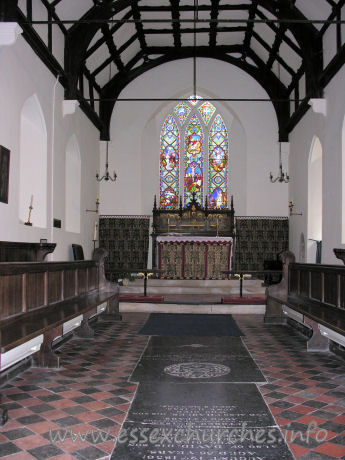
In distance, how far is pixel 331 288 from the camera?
5.80 m

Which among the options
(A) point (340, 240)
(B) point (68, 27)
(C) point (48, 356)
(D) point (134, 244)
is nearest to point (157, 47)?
(B) point (68, 27)

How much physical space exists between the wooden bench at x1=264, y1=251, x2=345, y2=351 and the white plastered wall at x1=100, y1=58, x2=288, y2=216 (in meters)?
7.26

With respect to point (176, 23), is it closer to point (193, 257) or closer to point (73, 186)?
point (73, 186)

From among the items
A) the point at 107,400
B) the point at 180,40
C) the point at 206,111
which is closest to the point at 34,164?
the point at 107,400

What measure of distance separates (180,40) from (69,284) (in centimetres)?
1051

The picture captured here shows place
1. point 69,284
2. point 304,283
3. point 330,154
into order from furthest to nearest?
point 330,154
point 304,283
point 69,284

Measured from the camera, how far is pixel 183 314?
9.27 meters

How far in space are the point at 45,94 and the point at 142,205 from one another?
254 inches

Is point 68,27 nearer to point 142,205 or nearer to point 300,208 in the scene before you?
point 142,205

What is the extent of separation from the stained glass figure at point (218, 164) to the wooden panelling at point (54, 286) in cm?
1030

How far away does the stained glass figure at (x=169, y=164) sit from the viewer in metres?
16.0

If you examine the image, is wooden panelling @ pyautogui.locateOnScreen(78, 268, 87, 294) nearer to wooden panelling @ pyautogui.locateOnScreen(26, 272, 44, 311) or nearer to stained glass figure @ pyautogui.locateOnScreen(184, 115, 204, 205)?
wooden panelling @ pyautogui.locateOnScreen(26, 272, 44, 311)

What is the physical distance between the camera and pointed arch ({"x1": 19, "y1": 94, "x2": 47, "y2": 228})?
9.60 meters

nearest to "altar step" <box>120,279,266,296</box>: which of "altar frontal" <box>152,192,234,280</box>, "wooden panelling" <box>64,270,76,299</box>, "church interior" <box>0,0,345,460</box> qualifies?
"church interior" <box>0,0,345,460</box>
